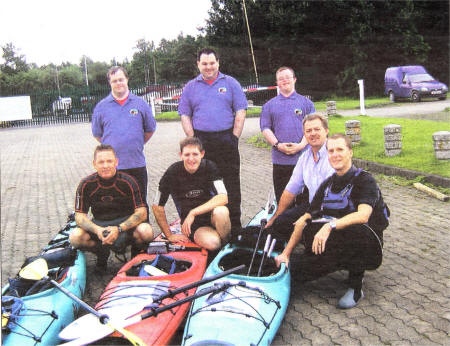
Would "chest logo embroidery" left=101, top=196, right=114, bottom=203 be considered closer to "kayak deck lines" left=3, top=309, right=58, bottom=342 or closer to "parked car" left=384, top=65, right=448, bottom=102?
Result: "kayak deck lines" left=3, top=309, right=58, bottom=342

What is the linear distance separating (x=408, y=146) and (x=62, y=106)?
66.9 feet

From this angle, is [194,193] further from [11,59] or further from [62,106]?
[62,106]

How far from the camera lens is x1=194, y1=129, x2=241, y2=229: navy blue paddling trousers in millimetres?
4891

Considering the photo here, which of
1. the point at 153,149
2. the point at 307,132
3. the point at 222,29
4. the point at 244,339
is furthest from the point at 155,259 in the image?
the point at 153,149

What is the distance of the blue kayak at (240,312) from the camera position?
275 cm

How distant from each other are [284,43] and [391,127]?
18.3 m

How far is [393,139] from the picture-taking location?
26.5ft

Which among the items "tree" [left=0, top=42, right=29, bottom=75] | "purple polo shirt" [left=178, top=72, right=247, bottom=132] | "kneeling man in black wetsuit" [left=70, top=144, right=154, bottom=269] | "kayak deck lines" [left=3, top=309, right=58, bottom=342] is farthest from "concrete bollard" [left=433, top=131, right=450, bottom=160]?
"kayak deck lines" [left=3, top=309, right=58, bottom=342]

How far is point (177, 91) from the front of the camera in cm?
2448

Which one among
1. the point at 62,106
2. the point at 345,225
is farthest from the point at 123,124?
the point at 62,106

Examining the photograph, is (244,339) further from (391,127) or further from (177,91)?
(177,91)

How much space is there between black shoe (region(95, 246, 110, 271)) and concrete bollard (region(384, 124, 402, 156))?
5.55 meters

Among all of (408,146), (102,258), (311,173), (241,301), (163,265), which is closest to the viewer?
(241,301)

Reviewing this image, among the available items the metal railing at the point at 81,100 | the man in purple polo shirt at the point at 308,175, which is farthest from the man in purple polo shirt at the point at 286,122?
the metal railing at the point at 81,100
